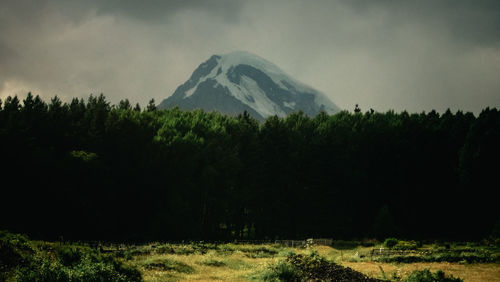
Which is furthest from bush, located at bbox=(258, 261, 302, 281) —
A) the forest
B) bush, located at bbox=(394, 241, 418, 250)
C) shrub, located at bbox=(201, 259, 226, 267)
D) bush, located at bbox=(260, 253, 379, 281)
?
the forest

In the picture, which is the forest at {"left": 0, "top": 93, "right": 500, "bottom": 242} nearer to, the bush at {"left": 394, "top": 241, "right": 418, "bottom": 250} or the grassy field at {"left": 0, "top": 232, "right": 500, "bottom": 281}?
the bush at {"left": 394, "top": 241, "right": 418, "bottom": 250}

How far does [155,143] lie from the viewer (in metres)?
60.6

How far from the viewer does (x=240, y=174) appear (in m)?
Answer: 69.6

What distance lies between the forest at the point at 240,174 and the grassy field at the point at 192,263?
1380 cm

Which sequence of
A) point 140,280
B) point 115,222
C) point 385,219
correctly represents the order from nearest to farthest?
1. point 140,280
2. point 115,222
3. point 385,219

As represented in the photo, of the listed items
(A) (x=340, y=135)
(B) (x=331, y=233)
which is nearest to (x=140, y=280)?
(B) (x=331, y=233)

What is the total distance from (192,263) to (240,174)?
34.9m

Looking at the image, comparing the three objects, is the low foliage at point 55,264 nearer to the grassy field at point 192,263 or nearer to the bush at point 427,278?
the grassy field at point 192,263

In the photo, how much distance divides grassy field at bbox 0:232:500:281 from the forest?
13.8 meters

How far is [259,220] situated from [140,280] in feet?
150

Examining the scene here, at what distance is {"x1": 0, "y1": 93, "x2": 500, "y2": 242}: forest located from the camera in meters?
52.2

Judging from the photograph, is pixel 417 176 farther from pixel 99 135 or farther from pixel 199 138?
pixel 99 135

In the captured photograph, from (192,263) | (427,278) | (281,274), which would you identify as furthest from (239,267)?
(427,278)

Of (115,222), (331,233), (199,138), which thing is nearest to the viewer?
(115,222)
